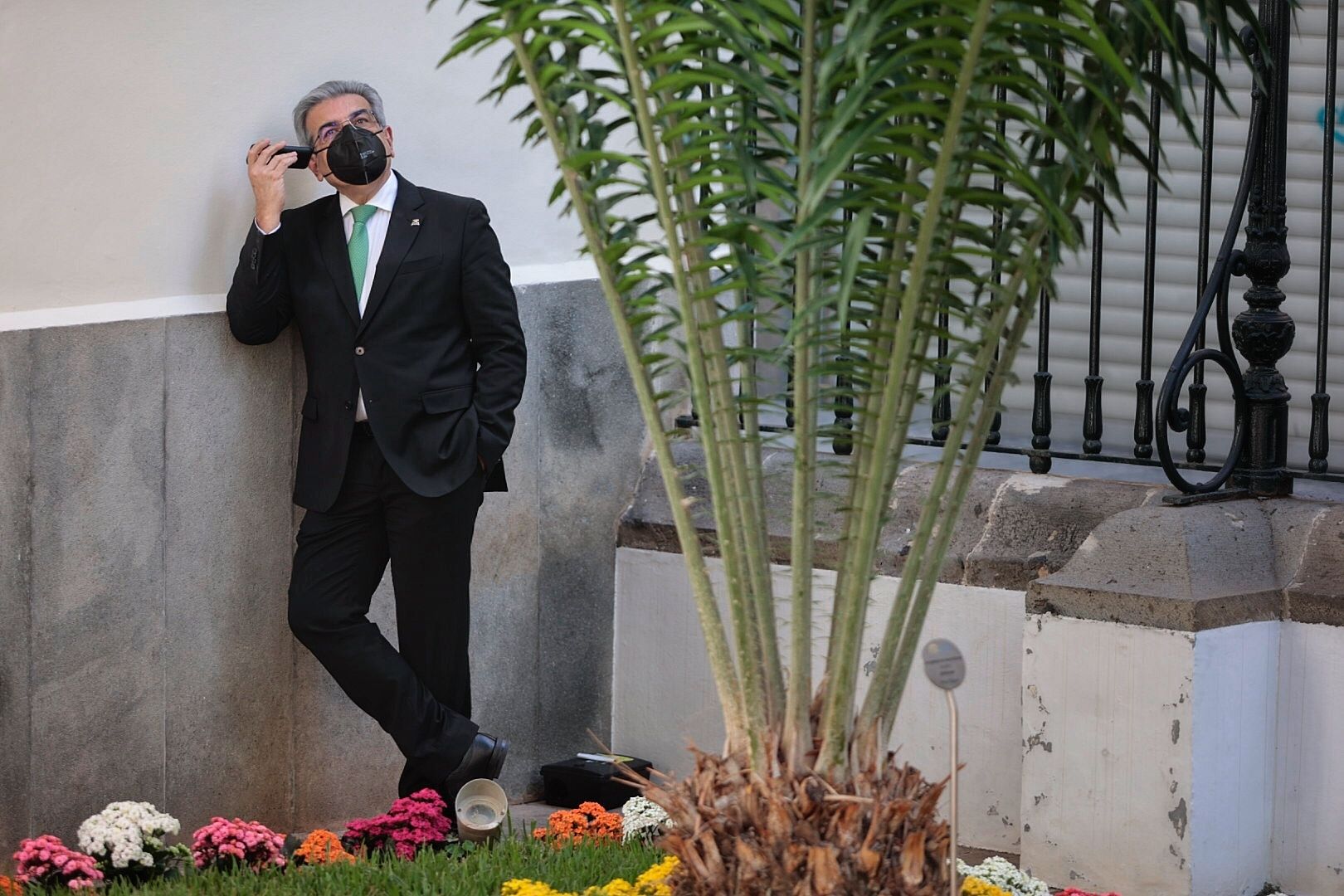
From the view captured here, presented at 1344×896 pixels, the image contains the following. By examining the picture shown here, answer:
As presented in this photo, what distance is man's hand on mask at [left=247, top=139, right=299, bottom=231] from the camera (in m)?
4.63

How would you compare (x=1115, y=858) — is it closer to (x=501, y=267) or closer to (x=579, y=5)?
(x=501, y=267)

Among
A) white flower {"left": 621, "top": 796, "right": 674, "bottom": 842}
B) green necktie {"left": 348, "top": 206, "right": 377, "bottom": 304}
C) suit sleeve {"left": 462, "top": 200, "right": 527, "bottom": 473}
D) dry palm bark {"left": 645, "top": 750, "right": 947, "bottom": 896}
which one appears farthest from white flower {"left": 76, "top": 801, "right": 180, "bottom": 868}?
dry palm bark {"left": 645, "top": 750, "right": 947, "bottom": 896}

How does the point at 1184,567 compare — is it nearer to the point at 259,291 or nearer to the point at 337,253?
the point at 337,253

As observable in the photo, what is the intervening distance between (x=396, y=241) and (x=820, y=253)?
1.94m

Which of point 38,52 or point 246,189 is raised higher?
point 38,52

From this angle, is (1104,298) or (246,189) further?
(1104,298)

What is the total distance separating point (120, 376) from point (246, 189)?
0.65 meters

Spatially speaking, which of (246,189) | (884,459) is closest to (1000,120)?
(884,459)

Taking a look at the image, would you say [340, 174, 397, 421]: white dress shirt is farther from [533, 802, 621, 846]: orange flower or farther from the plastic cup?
[533, 802, 621, 846]: orange flower

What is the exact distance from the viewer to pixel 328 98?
15.5ft

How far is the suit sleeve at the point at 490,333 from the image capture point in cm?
479

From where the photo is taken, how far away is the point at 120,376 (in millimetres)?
4543

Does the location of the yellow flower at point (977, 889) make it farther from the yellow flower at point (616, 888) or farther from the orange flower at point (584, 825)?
the orange flower at point (584, 825)

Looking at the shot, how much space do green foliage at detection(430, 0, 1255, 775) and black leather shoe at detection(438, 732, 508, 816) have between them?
6.21 feet
